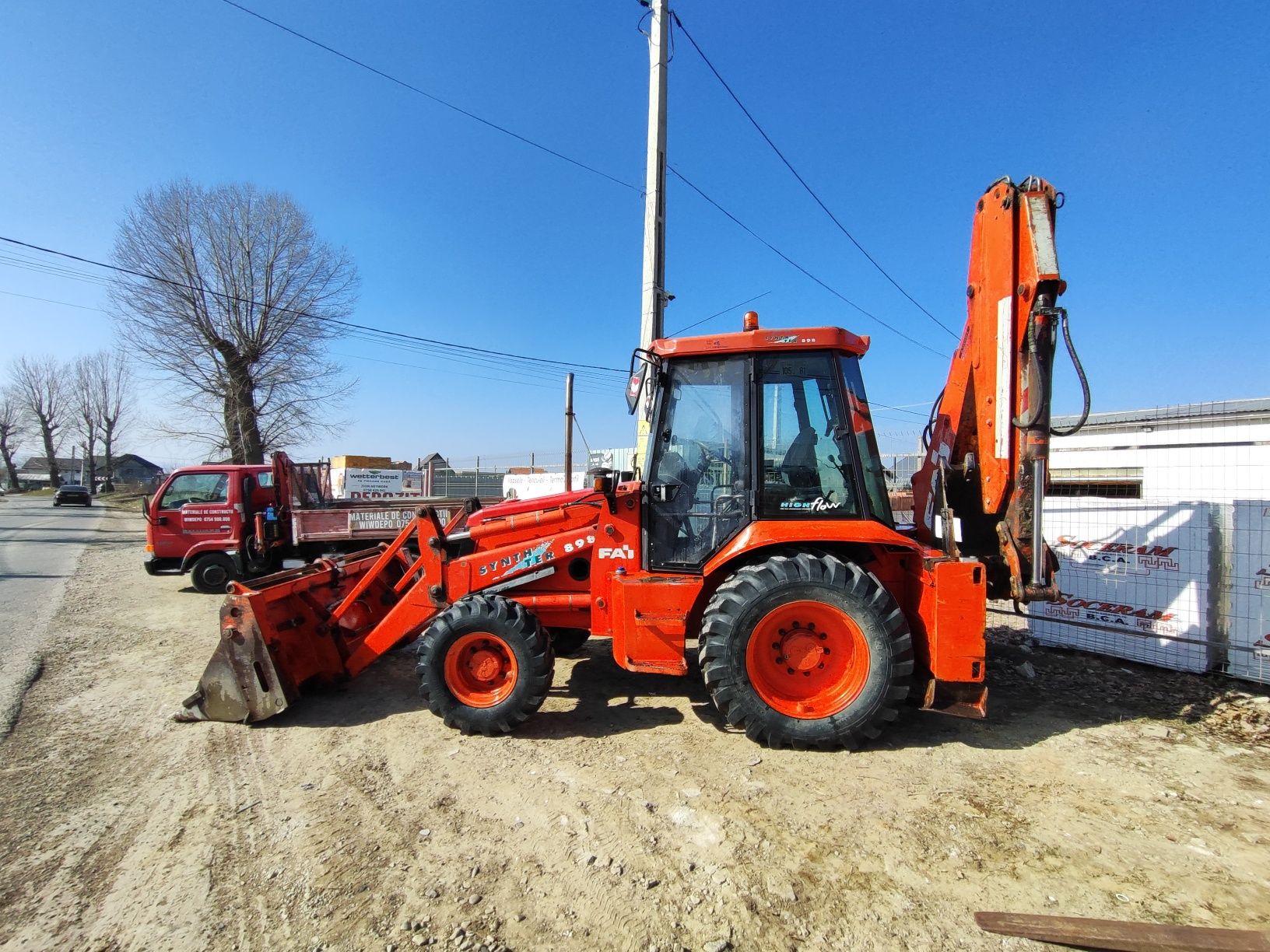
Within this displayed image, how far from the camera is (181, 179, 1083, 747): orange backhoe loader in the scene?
3.61 meters

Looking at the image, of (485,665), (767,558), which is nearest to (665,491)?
(767,558)

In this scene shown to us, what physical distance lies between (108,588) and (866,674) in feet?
36.4

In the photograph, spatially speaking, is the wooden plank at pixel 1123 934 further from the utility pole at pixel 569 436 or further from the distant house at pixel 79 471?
the distant house at pixel 79 471

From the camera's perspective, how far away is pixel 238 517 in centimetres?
930

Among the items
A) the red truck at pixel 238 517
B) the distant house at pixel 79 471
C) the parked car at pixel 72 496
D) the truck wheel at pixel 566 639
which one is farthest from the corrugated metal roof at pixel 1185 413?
the distant house at pixel 79 471

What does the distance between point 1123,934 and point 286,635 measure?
4.73 m

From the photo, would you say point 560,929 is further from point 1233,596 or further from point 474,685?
point 1233,596

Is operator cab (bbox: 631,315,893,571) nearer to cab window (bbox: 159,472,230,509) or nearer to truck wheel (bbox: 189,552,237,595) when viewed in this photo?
truck wheel (bbox: 189,552,237,595)

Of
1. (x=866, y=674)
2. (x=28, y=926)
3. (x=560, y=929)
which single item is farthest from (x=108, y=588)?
(x=866, y=674)

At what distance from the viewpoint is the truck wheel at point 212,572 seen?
29.3 feet

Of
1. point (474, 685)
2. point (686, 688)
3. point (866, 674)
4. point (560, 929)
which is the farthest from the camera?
point (686, 688)

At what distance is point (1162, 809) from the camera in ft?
9.75

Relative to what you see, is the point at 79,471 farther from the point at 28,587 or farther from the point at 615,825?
the point at 615,825

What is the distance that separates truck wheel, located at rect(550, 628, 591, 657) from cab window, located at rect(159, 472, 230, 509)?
7.19m
